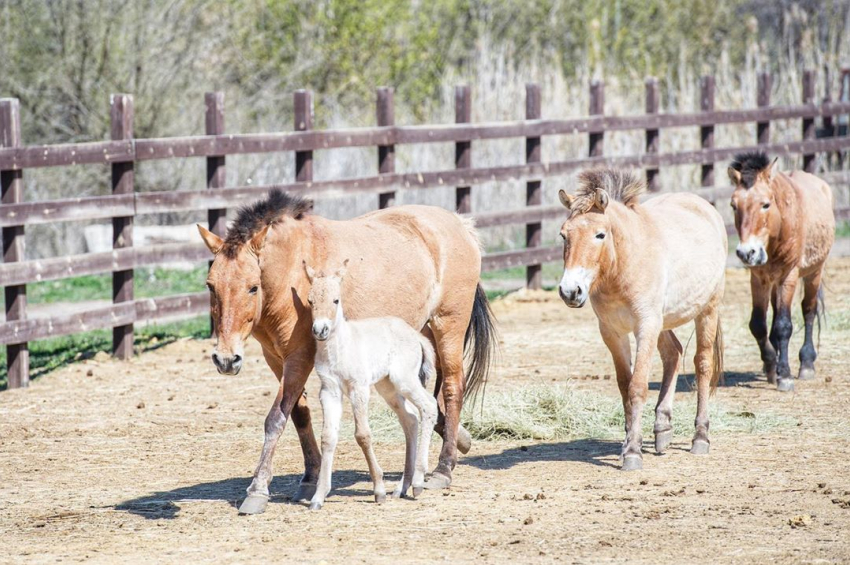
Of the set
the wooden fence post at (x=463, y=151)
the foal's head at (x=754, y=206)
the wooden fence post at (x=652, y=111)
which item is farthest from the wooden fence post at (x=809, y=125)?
the foal's head at (x=754, y=206)

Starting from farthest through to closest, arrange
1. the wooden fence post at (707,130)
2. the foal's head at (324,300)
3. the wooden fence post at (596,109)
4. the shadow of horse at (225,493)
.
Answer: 1. the wooden fence post at (707,130)
2. the wooden fence post at (596,109)
3. the shadow of horse at (225,493)
4. the foal's head at (324,300)

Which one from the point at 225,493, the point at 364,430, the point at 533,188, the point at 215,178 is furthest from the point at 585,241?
the point at 533,188

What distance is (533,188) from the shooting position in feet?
43.5

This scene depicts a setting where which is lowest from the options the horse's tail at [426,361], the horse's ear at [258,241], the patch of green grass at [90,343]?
the patch of green grass at [90,343]

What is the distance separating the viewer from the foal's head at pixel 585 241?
19.5ft

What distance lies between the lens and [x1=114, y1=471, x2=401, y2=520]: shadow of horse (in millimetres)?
5613

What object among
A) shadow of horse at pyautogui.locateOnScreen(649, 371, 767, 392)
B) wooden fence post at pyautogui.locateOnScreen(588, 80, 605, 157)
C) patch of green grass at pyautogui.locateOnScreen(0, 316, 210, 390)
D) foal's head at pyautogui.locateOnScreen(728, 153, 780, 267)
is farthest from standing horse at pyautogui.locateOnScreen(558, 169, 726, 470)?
wooden fence post at pyautogui.locateOnScreen(588, 80, 605, 157)

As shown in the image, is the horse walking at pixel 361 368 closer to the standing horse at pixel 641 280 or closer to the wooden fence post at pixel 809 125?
the standing horse at pixel 641 280

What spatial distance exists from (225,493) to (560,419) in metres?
2.36

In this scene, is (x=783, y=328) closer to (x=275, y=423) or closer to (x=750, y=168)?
(x=750, y=168)

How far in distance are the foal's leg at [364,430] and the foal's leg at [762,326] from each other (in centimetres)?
414

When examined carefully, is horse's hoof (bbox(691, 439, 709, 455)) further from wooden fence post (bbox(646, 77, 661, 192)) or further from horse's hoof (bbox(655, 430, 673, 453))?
wooden fence post (bbox(646, 77, 661, 192))

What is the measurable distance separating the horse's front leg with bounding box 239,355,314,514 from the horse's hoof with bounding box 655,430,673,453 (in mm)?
2232

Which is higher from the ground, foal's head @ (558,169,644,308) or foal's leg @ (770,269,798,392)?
foal's head @ (558,169,644,308)
